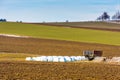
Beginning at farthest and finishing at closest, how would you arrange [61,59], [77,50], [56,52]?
[77,50] → [56,52] → [61,59]

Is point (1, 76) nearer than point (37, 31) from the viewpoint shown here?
Yes

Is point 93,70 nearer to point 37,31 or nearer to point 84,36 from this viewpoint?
point 84,36

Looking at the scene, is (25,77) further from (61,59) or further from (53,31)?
(53,31)

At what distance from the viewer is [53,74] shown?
27141mm

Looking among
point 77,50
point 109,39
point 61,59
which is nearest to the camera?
point 61,59

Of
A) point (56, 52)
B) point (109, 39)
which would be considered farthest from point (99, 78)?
point (109, 39)

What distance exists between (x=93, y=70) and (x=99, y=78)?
4674 mm

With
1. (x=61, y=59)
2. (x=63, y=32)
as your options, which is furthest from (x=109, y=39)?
(x=61, y=59)

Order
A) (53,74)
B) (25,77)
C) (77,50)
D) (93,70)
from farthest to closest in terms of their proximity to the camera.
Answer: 1. (77,50)
2. (93,70)
3. (53,74)
4. (25,77)

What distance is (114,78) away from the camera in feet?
86.5

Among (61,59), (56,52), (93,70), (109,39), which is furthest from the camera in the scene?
(109,39)

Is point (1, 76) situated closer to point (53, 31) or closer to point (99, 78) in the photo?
point (99, 78)

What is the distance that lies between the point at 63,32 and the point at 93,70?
64.5 meters

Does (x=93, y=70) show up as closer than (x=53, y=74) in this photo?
No
